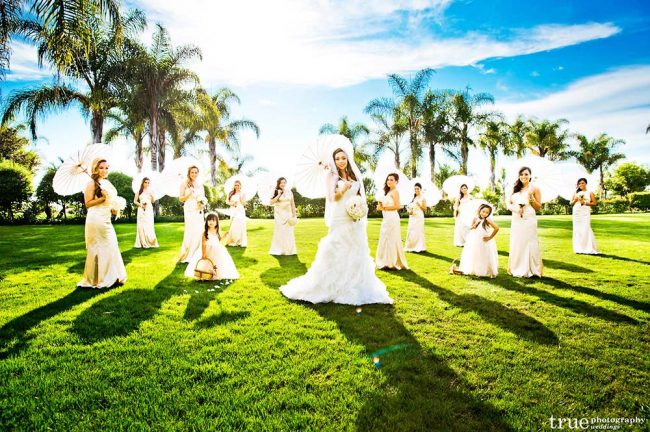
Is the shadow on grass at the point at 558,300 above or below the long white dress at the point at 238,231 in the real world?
below

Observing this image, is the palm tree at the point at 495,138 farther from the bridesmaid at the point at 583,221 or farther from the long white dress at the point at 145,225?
the long white dress at the point at 145,225

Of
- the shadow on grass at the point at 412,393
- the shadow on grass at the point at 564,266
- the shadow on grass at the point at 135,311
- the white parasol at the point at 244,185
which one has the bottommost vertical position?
the shadow on grass at the point at 412,393

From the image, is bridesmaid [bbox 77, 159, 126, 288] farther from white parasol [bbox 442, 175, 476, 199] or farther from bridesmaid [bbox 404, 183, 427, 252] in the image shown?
white parasol [bbox 442, 175, 476, 199]

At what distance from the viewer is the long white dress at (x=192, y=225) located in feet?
34.2

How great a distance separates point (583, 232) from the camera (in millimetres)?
12172

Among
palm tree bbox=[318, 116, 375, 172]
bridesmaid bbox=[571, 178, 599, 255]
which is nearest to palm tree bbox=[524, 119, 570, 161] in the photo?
palm tree bbox=[318, 116, 375, 172]

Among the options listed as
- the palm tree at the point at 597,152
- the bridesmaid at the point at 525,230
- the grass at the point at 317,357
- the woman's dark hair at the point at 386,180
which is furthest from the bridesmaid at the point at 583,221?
the palm tree at the point at 597,152

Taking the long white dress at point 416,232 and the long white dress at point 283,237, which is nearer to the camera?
the long white dress at point 283,237

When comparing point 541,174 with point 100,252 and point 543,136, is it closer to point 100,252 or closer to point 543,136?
point 100,252

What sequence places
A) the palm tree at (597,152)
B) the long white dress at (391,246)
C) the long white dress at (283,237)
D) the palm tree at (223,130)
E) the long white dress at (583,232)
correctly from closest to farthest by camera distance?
the long white dress at (391,246), the long white dress at (583,232), the long white dress at (283,237), the palm tree at (223,130), the palm tree at (597,152)

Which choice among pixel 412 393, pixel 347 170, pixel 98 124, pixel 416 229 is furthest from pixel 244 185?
pixel 98 124

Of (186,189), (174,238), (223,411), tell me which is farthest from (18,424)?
(174,238)

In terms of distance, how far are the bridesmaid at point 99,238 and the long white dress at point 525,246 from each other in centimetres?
974

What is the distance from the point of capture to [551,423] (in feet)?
9.98
